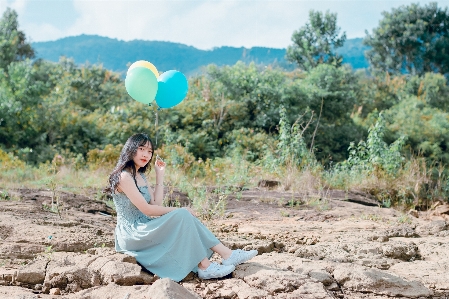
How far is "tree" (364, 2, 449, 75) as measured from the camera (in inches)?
1256

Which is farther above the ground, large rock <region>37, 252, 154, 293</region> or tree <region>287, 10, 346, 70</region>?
tree <region>287, 10, 346, 70</region>

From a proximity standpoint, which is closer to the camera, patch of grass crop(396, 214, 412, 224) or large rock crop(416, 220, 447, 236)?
large rock crop(416, 220, 447, 236)

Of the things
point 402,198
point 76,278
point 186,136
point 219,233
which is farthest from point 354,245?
point 186,136

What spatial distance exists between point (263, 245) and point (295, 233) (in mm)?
1292

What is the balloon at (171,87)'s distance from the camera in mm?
5684

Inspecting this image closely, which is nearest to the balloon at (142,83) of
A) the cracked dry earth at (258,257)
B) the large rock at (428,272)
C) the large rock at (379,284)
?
the cracked dry earth at (258,257)

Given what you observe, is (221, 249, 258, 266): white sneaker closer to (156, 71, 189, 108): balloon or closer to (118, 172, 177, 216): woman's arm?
(118, 172, 177, 216): woman's arm

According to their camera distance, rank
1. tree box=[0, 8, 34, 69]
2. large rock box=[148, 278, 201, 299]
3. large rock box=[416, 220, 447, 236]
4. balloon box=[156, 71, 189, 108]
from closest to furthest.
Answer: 1. large rock box=[148, 278, 201, 299]
2. balloon box=[156, 71, 189, 108]
3. large rock box=[416, 220, 447, 236]
4. tree box=[0, 8, 34, 69]

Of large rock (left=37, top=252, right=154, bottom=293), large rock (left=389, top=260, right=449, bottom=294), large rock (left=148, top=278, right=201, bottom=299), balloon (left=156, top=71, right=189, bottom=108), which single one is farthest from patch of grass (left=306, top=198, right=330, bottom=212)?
large rock (left=148, top=278, right=201, bottom=299)

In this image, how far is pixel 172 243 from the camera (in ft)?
13.2

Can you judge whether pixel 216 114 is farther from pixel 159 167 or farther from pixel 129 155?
pixel 129 155

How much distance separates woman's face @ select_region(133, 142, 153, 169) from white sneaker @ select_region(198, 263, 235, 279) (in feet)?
3.28

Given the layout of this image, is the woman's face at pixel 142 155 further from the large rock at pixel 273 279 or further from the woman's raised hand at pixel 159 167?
the large rock at pixel 273 279

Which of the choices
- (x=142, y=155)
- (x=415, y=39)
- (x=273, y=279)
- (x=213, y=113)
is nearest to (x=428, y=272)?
(x=273, y=279)
